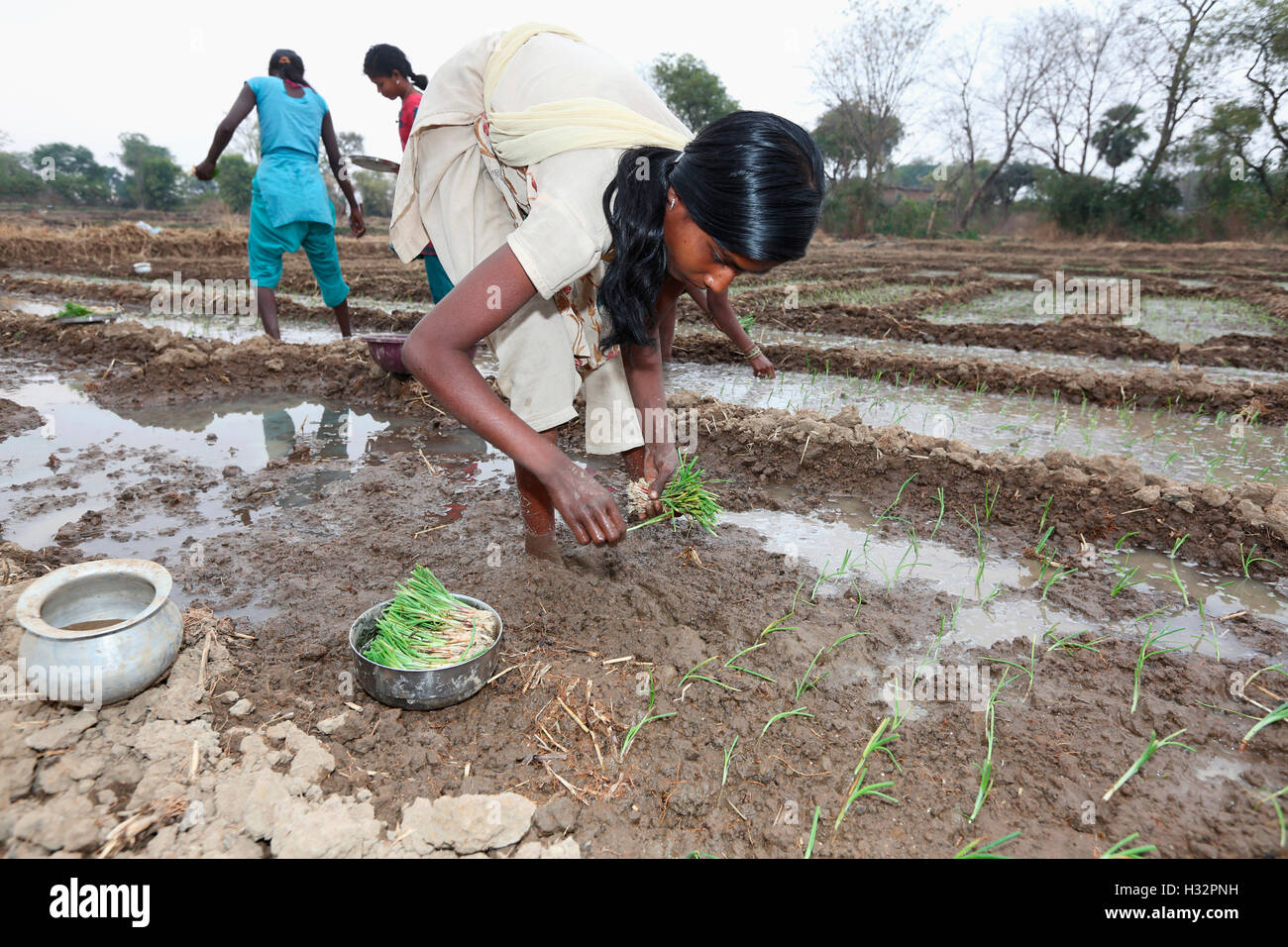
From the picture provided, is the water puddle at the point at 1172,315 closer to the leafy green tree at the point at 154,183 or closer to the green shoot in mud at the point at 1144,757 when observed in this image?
the green shoot in mud at the point at 1144,757

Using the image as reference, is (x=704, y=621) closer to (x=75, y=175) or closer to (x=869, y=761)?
(x=869, y=761)

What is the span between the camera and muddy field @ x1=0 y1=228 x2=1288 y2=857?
157 centimetres

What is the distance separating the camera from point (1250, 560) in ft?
9.06

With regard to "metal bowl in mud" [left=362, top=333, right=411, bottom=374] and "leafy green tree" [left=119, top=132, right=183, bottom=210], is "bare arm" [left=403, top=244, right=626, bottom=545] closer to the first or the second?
"metal bowl in mud" [left=362, top=333, right=411, bottom=374]

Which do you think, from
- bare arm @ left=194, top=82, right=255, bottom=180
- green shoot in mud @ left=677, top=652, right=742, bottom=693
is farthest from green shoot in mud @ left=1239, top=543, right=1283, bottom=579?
bare arm @ left=194, top=82, right=255, bottom=180

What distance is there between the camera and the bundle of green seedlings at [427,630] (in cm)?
188

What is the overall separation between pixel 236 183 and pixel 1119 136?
39.0 metres

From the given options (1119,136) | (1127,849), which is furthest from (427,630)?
(1119,136)

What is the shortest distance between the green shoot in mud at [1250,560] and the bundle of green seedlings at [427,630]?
2.94 metres

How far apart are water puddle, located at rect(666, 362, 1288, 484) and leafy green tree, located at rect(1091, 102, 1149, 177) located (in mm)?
29765

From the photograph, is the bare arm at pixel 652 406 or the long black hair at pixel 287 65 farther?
the long black hair at pixel 287 65

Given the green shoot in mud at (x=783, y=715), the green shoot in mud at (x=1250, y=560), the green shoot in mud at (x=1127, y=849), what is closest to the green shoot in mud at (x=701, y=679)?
the green shoot in mud at (x=783, y=715)

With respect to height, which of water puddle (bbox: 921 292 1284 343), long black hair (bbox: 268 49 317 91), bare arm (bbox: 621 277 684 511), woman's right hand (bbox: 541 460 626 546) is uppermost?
long black hair (bbox: 268 49 317 91)

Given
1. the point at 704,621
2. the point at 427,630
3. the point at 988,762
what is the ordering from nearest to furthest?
the point at 988,762 < the point at 427,630 < the point at 704,621
